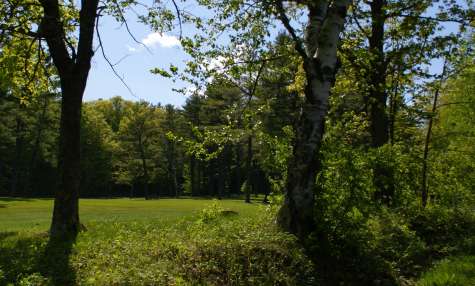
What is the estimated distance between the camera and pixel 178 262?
7.07 metres

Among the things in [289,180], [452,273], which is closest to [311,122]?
[289,180]

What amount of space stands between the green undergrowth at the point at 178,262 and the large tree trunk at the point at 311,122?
1.96ft

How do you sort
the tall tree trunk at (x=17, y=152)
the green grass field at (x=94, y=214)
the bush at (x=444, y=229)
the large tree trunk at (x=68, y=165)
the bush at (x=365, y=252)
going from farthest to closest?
1. the tall tree trunk at (x=17, y=152)
2. the green grass field at (x=94, y=214)
3. the large tree trunk at (x=68, y=165)
4. the bush at (x=444, y=229)
5. the bush at (x=365, y=252)

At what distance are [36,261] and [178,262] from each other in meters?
2.89

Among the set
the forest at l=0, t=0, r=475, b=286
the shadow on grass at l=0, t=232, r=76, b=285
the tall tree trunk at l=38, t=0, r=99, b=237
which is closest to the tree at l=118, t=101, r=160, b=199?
the forest at l=0, t=0, r=475, b=286

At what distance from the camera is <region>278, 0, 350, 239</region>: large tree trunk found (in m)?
9.14

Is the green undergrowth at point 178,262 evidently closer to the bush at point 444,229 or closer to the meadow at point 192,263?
the meadow at point 192,263

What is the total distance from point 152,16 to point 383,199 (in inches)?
295

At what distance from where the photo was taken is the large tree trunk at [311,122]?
360 inches

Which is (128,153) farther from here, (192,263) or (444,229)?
(192,263)

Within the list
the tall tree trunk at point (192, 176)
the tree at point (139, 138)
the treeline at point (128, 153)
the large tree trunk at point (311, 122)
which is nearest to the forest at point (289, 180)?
the large tree trunk at point (311, 122)

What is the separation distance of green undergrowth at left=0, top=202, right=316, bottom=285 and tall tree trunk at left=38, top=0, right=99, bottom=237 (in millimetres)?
2218

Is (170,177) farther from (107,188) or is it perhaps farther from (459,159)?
(459,159)

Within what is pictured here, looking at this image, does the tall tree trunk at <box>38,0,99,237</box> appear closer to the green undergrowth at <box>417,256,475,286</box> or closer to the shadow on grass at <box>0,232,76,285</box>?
the shadow on grass at <box>0,232,76,285</box>
